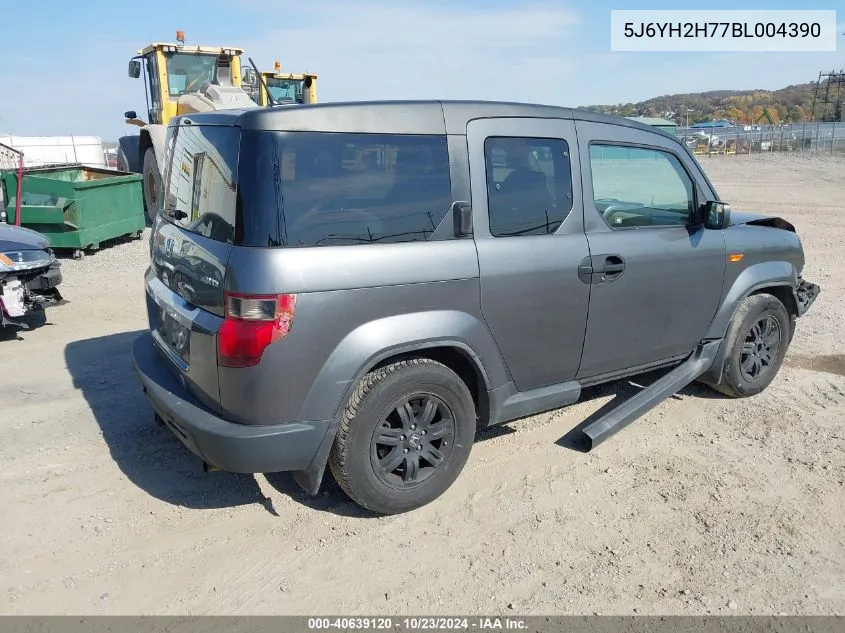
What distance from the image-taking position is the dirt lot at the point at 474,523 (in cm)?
286

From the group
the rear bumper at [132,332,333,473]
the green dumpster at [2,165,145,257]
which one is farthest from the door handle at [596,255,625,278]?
the green dumpster at [2,165,145,257]

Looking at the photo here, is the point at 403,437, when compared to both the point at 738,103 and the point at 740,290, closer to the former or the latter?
the point at 740,290

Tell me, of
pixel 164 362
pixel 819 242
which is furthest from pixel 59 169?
pixel 819 242

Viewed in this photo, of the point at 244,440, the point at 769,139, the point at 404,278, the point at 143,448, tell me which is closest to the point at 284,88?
the point at 143,448

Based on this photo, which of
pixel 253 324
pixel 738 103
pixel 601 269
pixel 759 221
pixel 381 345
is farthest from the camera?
pixel 738 103

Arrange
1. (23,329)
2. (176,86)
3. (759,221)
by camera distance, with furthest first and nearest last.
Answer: (176,86)
(23,329)
(759,221)

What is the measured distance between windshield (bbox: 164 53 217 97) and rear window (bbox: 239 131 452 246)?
35.4 feet

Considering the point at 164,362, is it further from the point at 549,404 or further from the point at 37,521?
the point at 549,404

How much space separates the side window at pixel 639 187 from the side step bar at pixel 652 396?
955 millimetres

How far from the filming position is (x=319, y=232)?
2.99 m

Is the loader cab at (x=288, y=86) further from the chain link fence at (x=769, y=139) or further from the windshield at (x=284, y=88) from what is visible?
the chain link fence at (x=769, y=139)

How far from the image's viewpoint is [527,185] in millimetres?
3643

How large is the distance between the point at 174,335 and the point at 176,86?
10673mm

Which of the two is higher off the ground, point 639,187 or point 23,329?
point 639,187
